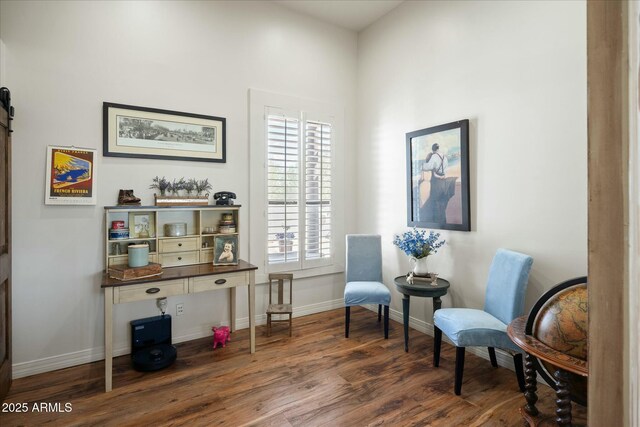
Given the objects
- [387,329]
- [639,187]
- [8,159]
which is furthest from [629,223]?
[8,159]

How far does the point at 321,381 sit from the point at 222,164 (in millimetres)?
2378

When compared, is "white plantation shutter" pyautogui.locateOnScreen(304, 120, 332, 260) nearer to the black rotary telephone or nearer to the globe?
the black rotary telephone

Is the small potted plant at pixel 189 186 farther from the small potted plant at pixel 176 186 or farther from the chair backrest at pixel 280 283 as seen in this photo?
the chair backrest at pixel 280 283

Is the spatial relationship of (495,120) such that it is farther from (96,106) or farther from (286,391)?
(96,106)

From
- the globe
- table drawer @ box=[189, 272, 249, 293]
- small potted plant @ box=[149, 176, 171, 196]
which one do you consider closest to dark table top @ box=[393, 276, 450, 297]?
the globe

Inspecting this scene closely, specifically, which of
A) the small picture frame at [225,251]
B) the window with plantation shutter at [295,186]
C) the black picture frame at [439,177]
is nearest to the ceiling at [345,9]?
the window with plantation shutter at [295,186]

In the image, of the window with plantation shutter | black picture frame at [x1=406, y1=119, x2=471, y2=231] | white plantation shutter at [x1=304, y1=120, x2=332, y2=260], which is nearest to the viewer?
black picture frame at [x1=406, y1=119, x2=471, y2=231]

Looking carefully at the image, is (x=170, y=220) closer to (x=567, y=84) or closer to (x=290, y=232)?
(x=290, y=232)

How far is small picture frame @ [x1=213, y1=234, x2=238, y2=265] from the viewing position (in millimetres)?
3279

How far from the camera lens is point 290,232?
13.2ft

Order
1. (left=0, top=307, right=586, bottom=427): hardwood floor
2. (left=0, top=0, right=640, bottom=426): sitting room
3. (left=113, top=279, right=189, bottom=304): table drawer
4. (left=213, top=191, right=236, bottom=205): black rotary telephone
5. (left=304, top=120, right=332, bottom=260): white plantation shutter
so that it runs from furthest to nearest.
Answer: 1. (left=304, top=120, right=332, bottom=260): white plantation shutter
2. (left=213, top=191, right=236, bottom=205): black rotary telephone
3. (left=113, top=279, right=189, bottom=304): table drawer
4. (left=0, top=0, right=640, bottom=426): sitting room
5. (left=0, top=307, right=586, bottom=427): hardwood floor

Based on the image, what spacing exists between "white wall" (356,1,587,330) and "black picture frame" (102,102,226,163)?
202 cm

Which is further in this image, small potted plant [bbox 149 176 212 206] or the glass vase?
the glass vase

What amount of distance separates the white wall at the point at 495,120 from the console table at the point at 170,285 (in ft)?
6.17
